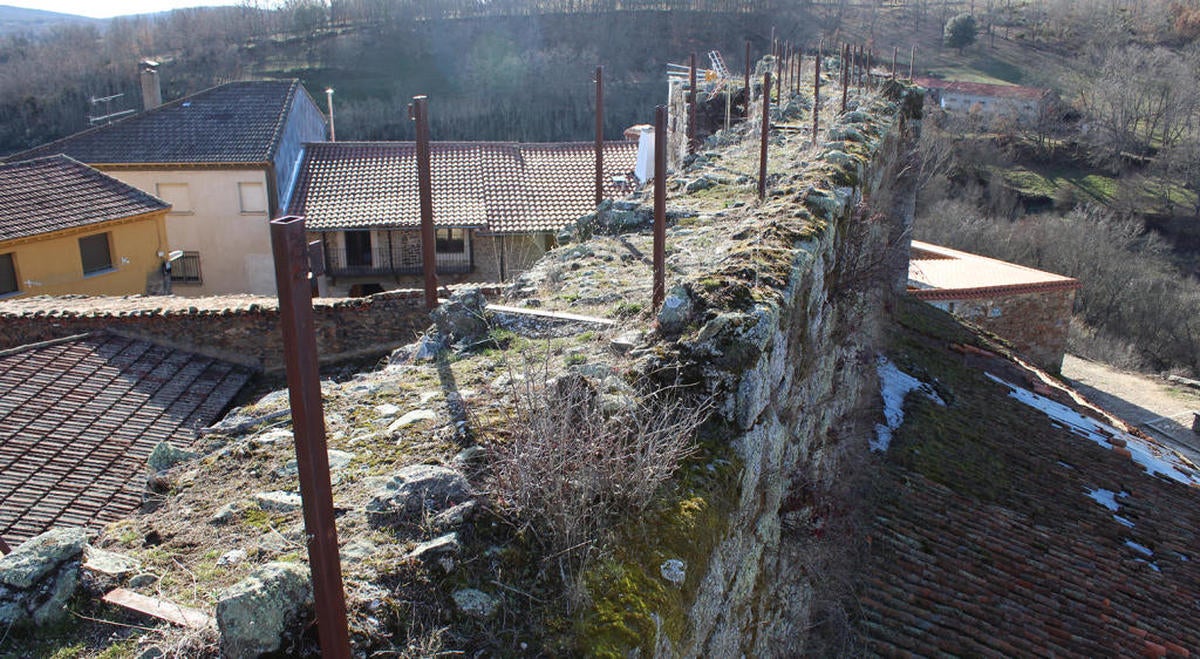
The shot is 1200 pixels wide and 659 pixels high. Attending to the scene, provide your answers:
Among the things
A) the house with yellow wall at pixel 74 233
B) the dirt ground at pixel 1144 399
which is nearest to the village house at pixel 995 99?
the dirt ground at pixel 1144 399

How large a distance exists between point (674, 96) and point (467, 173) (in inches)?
283

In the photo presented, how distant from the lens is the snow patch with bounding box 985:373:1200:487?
27.6ft

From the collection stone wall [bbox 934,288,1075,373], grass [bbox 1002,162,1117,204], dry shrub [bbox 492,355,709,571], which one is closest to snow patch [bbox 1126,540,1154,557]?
dry shrub [bbox 492,355,709,571]

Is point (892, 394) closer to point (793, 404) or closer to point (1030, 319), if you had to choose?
point (793, 404)

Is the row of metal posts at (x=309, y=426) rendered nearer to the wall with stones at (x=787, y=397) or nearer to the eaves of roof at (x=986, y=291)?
the wall with stones at (x=787, y=397)

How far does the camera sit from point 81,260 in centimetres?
1487

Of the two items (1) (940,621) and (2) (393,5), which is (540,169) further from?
(2) (393,5)

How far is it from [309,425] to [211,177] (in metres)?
20.0

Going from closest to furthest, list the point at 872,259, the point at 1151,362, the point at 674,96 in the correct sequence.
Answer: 1. the point at 872,259
2. the point at 674,96
3. the point at 1151,362

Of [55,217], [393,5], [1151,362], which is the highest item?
[393,5]

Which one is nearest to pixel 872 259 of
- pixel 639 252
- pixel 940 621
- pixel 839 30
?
pixel 639 252

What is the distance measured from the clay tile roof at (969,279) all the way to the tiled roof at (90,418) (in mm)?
10971

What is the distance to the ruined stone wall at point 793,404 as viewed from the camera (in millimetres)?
3590

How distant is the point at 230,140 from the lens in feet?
66.0
